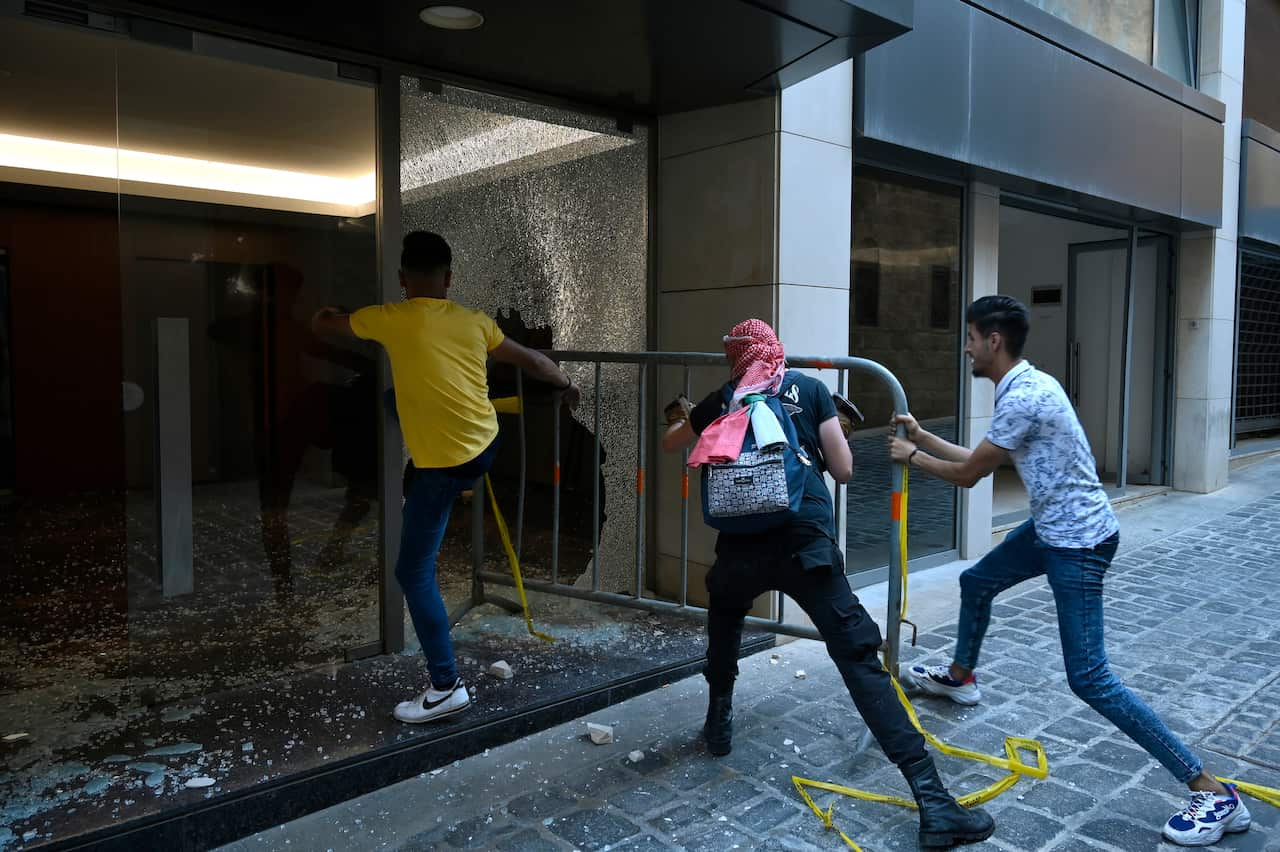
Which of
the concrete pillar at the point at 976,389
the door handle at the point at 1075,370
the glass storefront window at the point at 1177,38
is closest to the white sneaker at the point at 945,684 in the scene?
the concrete pillar at the point at 976,389

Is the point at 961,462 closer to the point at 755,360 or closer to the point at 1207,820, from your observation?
the point at 755,360

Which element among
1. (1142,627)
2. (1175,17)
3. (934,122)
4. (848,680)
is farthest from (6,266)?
(1175,17)

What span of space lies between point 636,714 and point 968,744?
149 centimetres

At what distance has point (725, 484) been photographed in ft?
10.8

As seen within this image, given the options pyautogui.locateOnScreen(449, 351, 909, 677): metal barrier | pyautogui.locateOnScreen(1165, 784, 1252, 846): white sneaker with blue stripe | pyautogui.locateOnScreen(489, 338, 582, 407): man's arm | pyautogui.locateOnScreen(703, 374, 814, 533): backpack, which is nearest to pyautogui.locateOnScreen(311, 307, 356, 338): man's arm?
pyautogui.locateOnScreen(489, 338, 582, 407): man's arm

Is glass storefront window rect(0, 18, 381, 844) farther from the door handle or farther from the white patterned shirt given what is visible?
the door handle

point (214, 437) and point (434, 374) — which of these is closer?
point (434, 374)

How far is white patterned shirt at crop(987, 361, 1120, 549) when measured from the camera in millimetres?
3477

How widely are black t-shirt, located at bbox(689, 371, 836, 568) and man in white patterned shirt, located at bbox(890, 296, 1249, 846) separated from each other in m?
0.53

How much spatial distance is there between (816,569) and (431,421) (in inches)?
67.5

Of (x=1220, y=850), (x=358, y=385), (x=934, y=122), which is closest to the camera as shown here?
(x=1220, y=850)

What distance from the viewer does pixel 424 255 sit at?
→ 395 centimetres

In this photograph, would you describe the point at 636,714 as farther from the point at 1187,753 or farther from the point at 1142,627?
the point at 1142,627

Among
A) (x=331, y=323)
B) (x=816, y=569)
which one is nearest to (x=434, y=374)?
(x=331, y=323)
